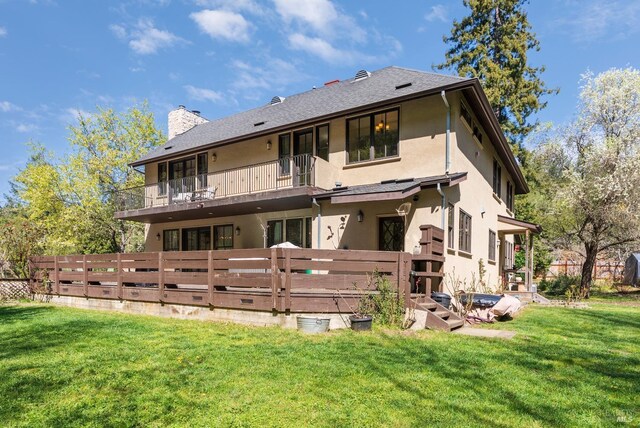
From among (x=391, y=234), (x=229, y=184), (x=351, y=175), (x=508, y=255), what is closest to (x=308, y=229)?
(x=351, y=175)

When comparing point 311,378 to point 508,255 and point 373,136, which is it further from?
point 508,255

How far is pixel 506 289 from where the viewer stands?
53.0ft

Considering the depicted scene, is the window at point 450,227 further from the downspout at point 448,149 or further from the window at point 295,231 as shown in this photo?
the window at point 295,231

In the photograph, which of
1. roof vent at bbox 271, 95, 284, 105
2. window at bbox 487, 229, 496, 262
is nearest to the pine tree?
window at bbox 487, 229, 496, 262

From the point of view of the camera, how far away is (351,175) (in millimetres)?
12273

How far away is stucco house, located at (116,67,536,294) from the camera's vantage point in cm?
1075

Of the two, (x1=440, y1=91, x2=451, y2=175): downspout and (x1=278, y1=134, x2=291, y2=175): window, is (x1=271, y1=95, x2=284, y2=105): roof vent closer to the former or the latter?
(x1=278, y1=134, x2=291, y2=175): window

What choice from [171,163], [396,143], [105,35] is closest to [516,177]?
[396,143]

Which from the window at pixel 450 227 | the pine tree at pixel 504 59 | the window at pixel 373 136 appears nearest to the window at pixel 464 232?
the window at pixel 450 227

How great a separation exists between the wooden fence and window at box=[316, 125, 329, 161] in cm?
523

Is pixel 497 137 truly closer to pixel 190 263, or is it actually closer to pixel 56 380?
pixel 190 263

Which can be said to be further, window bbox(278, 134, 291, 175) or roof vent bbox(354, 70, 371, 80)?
roof vent bbox(354, 70, 371, 80)

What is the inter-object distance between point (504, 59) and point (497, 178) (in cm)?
1364

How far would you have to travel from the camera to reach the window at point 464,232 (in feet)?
38.9
